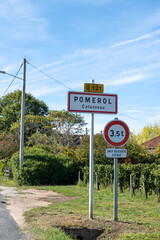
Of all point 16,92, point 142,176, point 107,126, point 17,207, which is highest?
point 16,92

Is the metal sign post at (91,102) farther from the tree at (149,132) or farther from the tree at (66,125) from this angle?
the tree at (149,132)

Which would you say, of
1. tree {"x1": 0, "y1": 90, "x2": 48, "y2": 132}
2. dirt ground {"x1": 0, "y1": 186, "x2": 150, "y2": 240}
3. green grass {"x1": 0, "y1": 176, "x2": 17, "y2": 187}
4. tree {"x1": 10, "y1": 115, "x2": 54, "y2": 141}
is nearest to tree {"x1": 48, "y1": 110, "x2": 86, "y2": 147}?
tree {"x1": 10, "y1": 115, "x2": 54, "y2": 141}

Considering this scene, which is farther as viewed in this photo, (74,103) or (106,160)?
(106,160)

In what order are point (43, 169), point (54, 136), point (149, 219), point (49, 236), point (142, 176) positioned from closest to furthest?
point (49, 236)
point (149, 219)
point (142, 176)
point (43, 169)
point (54, 136)

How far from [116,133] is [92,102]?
1.06 m

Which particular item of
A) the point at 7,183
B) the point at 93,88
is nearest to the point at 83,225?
the point at 93,88

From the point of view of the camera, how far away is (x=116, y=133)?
295 inches

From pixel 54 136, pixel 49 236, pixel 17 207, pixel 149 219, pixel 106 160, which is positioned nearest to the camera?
pixel 49 236

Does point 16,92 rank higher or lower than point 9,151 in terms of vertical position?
higher

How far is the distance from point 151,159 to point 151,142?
25.8m

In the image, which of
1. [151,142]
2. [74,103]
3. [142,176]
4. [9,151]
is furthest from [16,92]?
[74,103]

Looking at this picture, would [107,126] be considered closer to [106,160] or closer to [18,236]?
[18,236]

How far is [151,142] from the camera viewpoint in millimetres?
47781

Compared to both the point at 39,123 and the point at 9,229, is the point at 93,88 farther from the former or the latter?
the point at 39,123
